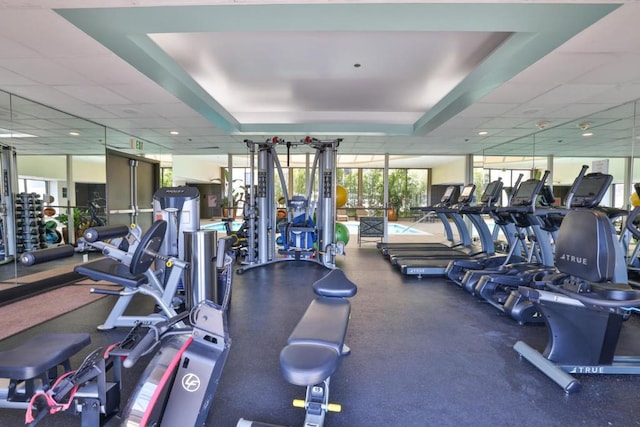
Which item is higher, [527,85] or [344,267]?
[527,85]

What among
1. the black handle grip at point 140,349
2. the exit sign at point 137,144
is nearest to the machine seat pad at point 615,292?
the black handle grip at point 140,349

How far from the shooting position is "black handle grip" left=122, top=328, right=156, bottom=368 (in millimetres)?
1072

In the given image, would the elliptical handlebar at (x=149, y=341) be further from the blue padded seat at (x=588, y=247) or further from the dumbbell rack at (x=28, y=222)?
A: the dumbbell rack at (x=28, y=222)

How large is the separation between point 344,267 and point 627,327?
3684mm

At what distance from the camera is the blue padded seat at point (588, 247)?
2.01 metres

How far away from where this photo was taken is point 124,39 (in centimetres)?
317

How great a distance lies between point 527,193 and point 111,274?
14.3 ft

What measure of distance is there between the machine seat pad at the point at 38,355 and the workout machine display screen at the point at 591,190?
4.23 meters

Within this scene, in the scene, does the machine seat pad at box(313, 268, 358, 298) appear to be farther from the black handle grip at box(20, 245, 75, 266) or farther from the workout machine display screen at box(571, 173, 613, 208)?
the workout machine display screen at box(571, 173, 613, 208)

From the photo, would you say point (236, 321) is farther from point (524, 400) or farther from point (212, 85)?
point (212, 85)

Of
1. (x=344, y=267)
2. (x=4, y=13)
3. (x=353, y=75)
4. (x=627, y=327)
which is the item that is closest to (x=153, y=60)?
(x=4, y=13)

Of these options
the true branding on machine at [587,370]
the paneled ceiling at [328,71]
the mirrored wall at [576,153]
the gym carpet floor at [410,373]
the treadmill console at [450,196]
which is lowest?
the gym carpet floor at [410,373]

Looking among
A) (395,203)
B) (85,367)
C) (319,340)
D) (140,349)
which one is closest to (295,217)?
(319,340)

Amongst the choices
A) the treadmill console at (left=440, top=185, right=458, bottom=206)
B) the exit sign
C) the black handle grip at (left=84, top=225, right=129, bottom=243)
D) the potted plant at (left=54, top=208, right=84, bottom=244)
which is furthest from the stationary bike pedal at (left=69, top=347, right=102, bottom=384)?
the potted plant at (left=54, top=208, right=84, bottom=244)
